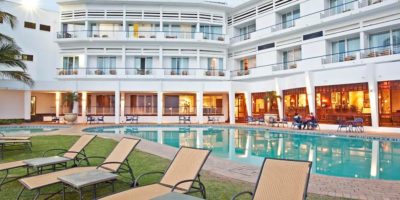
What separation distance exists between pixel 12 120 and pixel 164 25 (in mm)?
14735

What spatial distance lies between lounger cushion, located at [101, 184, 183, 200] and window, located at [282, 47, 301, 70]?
63.9 ft

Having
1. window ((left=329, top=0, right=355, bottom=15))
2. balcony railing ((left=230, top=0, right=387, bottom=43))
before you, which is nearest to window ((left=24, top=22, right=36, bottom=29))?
balcony railing ((left=230, top=0, right=387, bottom=43))

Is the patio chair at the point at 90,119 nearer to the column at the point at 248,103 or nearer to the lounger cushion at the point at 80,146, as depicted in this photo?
the column at the point at 248,103

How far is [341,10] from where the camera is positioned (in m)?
19.2

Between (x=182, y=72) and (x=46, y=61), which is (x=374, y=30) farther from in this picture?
(x=46, y=61)

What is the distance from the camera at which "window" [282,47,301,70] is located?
872 inches

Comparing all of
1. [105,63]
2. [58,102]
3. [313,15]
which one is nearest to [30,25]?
[105,63]

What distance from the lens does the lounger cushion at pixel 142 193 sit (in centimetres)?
342

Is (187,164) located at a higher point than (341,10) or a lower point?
lower

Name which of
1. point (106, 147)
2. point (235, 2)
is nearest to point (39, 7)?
point (235, 2)

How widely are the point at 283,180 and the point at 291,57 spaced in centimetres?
2108

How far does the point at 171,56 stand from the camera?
26.1 metres

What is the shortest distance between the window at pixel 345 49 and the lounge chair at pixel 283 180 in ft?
55.5

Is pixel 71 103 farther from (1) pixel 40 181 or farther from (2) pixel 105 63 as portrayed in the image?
(1) pixel 40 181
